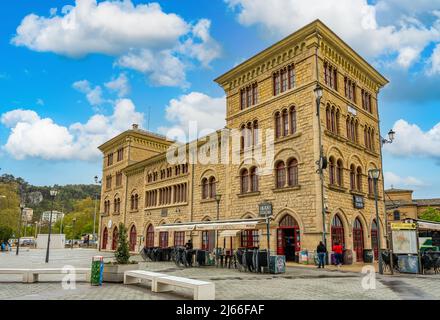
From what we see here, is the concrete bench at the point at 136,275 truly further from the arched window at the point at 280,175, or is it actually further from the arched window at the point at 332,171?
the arched window at the point at 332,171

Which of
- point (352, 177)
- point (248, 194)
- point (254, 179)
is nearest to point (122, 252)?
point (248, 194)

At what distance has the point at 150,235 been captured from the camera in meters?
37.1

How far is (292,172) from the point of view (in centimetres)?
2255

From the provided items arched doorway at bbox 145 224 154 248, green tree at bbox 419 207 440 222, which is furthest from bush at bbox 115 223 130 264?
green tree at bbox 419 207 440 222

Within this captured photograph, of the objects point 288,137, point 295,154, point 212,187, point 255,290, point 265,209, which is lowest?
point 255,290

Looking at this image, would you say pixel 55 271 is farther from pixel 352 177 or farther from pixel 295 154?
pixel 352 177

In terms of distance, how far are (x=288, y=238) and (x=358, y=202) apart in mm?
5411

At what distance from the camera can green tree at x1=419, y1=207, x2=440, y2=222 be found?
56250mm

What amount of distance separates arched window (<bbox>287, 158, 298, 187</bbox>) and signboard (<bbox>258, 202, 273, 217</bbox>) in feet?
6.36

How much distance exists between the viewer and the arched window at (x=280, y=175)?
2294 centimetres

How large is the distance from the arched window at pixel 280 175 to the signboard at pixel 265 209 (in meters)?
1.31

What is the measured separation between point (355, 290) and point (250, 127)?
54.0 feet

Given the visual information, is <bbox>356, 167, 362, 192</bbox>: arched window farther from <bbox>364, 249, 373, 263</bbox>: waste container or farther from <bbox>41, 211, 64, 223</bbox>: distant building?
<bbox>41, 211, 64, 223</bbox>: distant building
